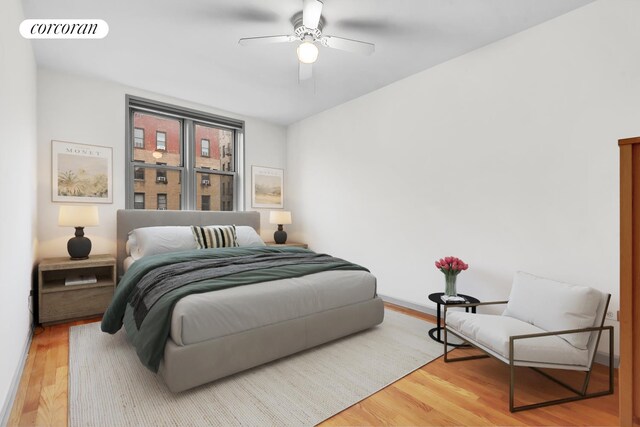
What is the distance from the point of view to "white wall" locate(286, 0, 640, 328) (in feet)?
7.58

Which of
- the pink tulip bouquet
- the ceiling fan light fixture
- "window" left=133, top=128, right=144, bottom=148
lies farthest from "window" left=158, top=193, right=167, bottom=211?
the pink tulip bouquet

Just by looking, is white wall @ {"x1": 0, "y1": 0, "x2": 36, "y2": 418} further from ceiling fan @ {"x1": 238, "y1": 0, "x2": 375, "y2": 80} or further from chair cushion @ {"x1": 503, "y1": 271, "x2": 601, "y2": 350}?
chair cushion @ {"x1": 503, "y1": 271, "x2": 601, "y2": 350}

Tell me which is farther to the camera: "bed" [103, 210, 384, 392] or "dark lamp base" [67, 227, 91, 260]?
"dark lamp base" [67, 227, 91, 260]

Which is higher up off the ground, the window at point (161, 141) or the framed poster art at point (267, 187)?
the window at point (161, 141)

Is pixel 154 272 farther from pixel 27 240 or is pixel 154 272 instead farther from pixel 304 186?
pixel 304 186

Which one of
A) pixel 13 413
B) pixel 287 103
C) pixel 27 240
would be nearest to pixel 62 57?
pixel 27 240

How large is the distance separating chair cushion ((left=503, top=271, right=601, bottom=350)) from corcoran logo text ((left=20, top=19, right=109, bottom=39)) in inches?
157

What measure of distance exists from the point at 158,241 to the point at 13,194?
1.64 metres

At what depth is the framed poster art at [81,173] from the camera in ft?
11.5

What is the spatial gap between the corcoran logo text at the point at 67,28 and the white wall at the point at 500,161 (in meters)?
2.90

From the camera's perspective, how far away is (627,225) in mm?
1206

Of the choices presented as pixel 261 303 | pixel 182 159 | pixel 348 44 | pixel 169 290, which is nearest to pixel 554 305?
pixel 261 303

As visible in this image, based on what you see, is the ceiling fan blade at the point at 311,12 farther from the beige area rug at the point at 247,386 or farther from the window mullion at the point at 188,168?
the window mullion at the point at 188,168

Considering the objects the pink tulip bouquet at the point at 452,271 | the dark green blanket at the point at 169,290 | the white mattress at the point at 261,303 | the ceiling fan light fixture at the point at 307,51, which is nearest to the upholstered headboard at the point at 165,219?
the dark green blanket at the point at 169,290
